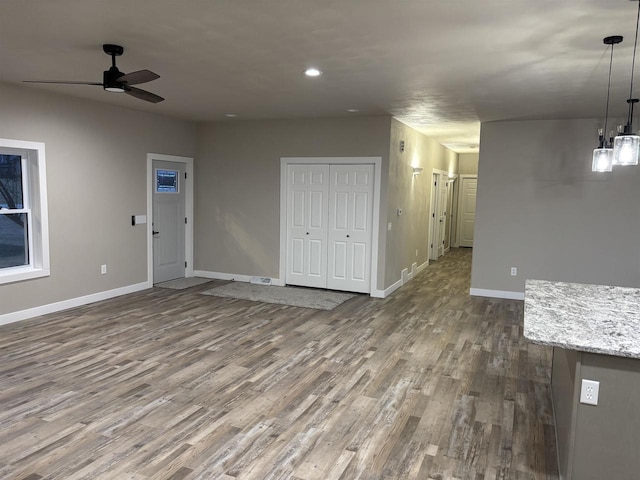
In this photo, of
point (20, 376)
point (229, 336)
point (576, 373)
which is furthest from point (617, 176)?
point (20, 376)

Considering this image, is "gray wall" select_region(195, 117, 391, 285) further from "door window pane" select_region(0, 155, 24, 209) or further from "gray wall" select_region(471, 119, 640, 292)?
"door window pane" select_region(0, 155, 24, 209)

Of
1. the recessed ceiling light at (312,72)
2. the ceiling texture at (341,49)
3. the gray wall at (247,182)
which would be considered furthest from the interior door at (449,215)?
the recessed ceiling light at (312,72)

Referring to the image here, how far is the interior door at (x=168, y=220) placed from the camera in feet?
23.2

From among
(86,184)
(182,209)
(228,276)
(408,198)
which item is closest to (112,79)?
(86,184)

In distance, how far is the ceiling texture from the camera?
8.71ft

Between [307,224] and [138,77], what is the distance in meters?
4.12

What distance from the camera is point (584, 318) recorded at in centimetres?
256

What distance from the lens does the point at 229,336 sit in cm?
486

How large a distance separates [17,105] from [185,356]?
3.29 metres

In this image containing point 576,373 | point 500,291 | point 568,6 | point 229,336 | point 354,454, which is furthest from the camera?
point 500,291

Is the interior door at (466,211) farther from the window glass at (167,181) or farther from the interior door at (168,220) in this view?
the window glass at (167,181)

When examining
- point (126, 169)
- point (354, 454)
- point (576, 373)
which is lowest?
point (354, 454)

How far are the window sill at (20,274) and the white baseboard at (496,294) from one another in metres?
5.74

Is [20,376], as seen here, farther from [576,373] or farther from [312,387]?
[576,373]
